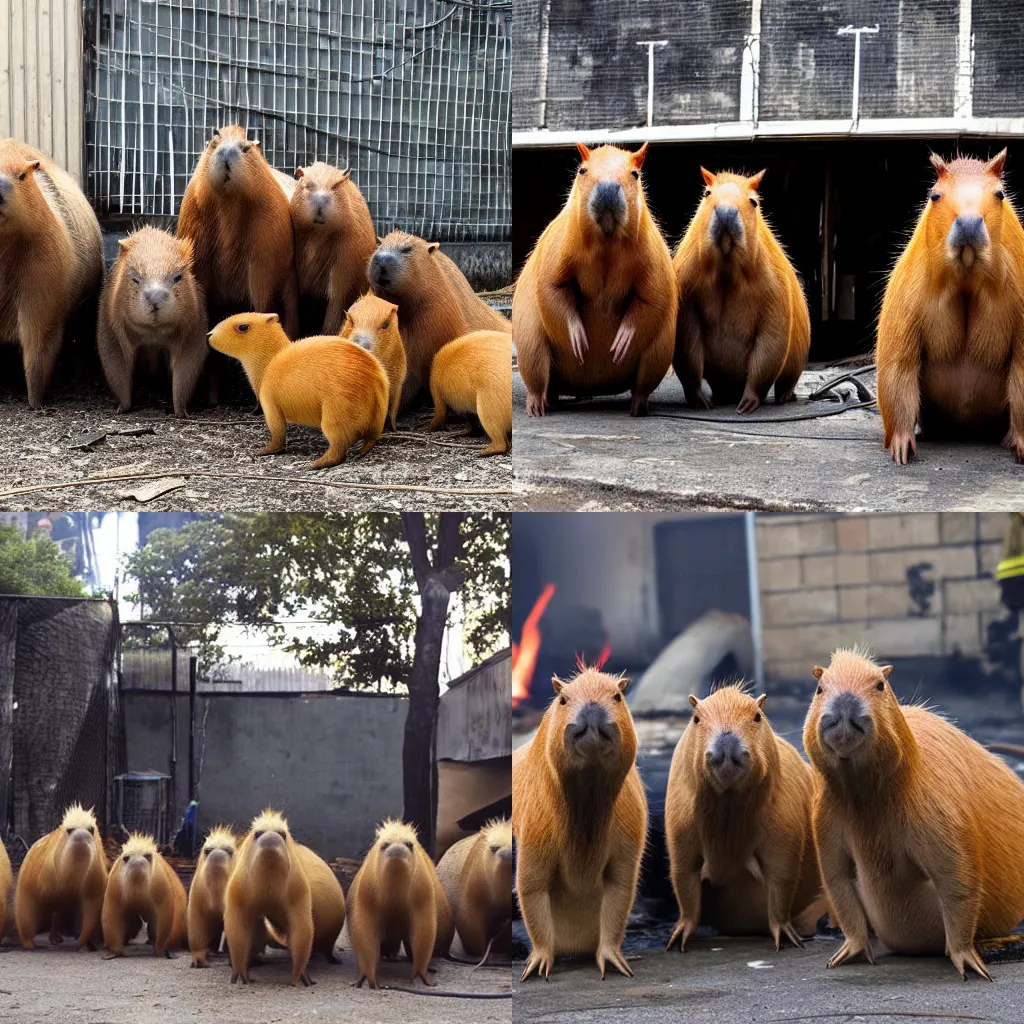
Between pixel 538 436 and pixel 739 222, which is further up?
pixel 739 222

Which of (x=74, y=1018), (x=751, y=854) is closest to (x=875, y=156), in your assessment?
(x=751, y=854)

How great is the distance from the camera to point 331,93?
630 centimetres

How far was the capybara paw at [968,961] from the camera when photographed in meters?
3.97

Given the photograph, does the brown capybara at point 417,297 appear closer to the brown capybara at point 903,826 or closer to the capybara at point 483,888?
the capybara at point 483,888

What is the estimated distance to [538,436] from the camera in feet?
17.6

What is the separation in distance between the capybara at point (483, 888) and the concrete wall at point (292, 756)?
312 millimetres

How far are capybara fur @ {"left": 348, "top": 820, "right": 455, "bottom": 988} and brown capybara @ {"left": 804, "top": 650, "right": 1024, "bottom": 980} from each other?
1.29m

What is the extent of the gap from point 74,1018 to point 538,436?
2.64 metres

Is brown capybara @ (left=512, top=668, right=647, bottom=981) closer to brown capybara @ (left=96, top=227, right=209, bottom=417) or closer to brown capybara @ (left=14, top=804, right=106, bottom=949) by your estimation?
brown capybara @ (left=14, top=804, right=106, bottom=949)

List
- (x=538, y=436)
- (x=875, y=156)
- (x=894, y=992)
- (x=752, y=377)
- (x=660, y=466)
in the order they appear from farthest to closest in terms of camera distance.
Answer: (x=875, y=156)
(x=752, y=377)
(x=538, y=436)
(x=660, y=466)
(x=894, y=992)

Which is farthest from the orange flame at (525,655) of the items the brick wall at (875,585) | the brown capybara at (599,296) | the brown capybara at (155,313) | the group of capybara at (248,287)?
the brown capybara at (155,313)

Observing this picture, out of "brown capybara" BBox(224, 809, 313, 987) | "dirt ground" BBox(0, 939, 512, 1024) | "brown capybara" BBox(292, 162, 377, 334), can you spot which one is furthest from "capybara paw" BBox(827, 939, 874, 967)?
"brown capybara" BBox(292, 162, 377, 334)

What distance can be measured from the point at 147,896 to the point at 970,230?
11.7ft

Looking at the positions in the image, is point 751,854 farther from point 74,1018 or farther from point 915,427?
point 74,1018
